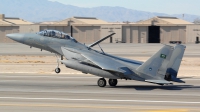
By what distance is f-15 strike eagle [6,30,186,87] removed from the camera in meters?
22.9

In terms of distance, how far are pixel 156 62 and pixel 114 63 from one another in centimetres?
234

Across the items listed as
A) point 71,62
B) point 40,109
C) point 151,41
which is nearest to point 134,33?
point 151,41

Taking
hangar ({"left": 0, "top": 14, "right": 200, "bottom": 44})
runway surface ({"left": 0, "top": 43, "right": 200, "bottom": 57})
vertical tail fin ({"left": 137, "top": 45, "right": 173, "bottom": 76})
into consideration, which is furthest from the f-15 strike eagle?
hangar ({"left": 0, "top": 14, "right": 200, "bottom": 44})

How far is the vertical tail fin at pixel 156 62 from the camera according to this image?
22.9 m

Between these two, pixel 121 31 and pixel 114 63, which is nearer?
pixel 114 63

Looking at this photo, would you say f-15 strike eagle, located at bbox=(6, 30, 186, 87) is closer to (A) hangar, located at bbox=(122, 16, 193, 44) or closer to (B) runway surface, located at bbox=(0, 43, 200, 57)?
(B) runway surface, located at bbox=(0, 43, 200, 57)

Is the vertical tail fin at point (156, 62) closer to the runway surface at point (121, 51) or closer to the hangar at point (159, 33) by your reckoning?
the runway surface at point (121, 51)

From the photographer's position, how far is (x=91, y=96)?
20.2 metres

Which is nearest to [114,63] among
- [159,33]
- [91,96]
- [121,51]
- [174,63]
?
[174,63]

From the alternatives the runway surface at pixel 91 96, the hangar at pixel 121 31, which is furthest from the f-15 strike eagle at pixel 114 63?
the hangar at pixel 121 31

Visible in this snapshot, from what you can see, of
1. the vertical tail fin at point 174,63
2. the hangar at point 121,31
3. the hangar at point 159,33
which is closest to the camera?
the vertical tail fin at point 174,63

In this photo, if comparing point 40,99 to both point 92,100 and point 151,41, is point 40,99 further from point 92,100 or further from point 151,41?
point 151,41

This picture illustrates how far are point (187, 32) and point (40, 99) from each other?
309ft

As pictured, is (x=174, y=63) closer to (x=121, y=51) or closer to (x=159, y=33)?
(x=121, y=51)
